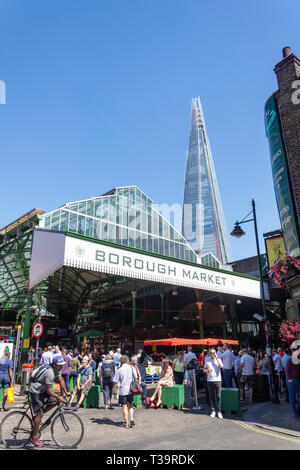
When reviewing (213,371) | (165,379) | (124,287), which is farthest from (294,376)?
(124,287)

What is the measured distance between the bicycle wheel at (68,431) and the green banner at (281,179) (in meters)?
15.3

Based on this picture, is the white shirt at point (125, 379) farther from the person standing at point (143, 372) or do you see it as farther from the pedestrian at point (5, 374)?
the pedestrian at point (5, 374)

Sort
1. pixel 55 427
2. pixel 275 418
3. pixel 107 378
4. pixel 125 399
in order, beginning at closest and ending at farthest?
1. pixel 55 427
2. pixel 125 399
3. pixel 275 418
4. pixel 107 378

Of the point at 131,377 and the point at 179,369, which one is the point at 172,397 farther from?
the point at 131,377

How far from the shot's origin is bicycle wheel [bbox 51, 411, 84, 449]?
255 inches

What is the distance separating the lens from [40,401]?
663 cm

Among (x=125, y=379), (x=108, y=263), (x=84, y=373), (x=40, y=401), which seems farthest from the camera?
(x=108, y=263)

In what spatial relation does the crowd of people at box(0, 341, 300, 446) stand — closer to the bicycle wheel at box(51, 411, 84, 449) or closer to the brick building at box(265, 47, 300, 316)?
the bicycle wheel at box(51, 411, 84, 449)

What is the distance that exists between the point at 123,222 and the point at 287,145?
16842 mm

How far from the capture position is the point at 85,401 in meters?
11.9

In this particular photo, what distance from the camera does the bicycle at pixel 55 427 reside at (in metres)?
6.48
